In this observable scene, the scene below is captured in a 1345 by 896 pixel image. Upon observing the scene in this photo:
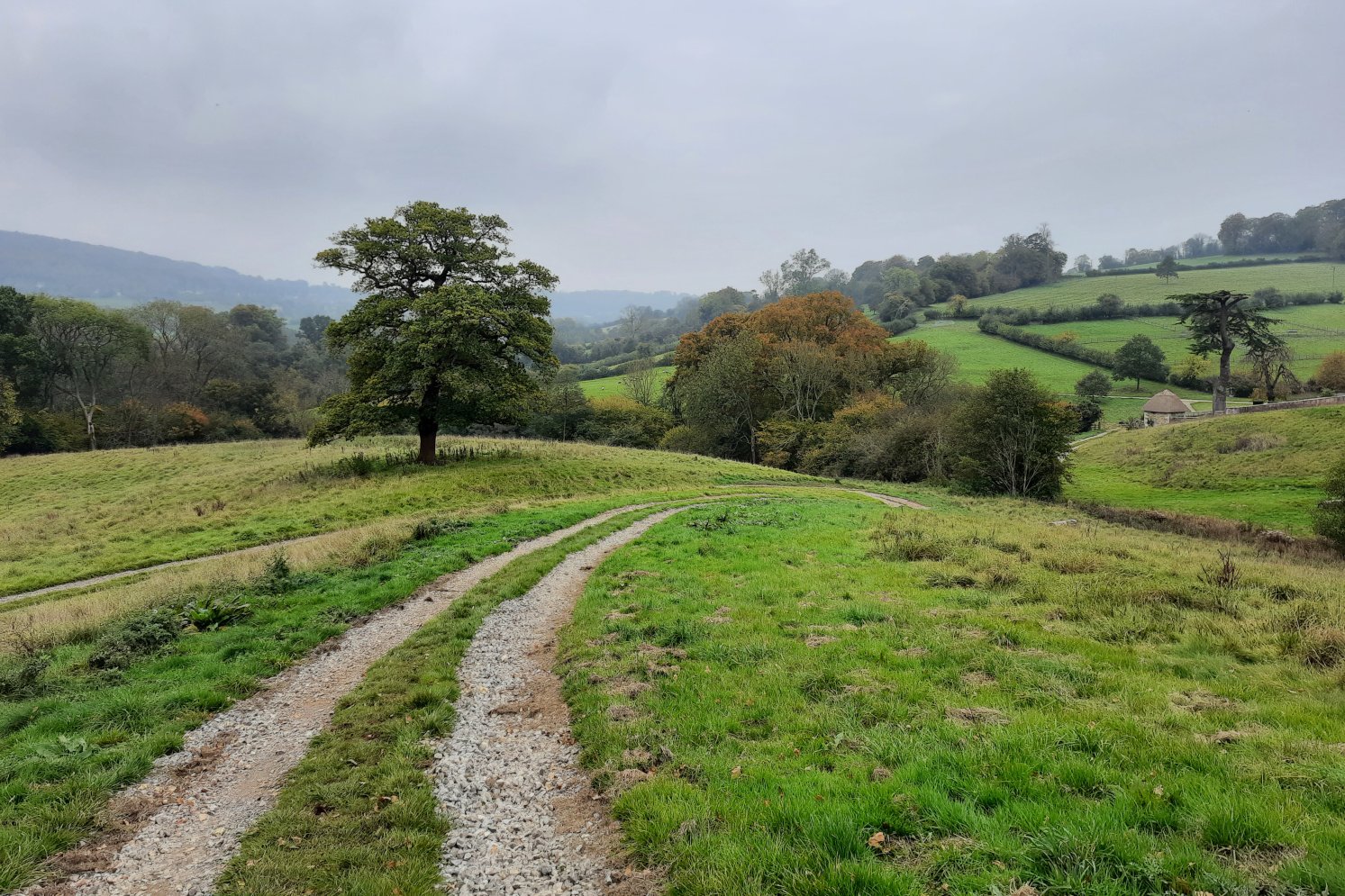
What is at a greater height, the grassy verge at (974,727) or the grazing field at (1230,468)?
the grassy verge at (974,727)

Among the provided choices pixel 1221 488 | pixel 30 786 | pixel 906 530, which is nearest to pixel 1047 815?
pixel 30 786

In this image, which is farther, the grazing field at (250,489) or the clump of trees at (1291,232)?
the clump of trees at (1291,232)

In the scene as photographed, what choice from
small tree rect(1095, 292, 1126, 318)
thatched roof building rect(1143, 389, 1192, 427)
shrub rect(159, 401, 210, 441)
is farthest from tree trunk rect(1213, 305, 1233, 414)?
shrub rect(159, 401, 210, 441)

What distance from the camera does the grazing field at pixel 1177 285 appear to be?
113 metres

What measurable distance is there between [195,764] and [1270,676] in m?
13.5

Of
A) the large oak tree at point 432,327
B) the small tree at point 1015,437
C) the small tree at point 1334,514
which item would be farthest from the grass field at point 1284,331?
the large oak tree at point 432,327

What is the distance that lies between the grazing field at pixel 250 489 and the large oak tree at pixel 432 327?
372 cm

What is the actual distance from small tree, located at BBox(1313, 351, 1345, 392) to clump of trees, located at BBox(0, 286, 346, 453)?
10947cm

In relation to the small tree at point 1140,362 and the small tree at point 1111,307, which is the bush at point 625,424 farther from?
the small tree at point 1111,307

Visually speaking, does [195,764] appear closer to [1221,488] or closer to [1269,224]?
[1221,488]

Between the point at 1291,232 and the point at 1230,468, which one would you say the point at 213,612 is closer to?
the point at 1230,468

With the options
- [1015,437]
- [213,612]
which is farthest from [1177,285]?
[213,612]

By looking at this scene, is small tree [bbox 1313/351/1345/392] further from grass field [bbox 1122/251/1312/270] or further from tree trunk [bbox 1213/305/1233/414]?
grass field [bbox 1122/251/1312/270]

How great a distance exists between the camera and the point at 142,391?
72062 millimetres
